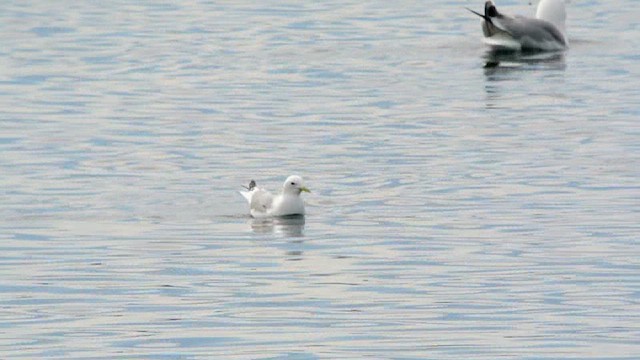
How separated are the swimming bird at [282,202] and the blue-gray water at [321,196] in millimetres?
213

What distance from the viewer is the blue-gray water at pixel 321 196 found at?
18672 millimetres

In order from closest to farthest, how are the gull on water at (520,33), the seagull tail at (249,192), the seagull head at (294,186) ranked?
the seagull head at (294,186) → the seagull tail at (249,192) → the gull on water at (520,33)

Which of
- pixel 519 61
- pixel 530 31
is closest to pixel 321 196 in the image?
pixel 519 61

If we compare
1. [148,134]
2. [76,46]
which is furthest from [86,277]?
[76,46]

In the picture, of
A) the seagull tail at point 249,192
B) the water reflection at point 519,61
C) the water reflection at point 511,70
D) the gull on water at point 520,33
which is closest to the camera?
the seagull tail at point 249,192

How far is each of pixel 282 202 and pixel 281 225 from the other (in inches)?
18.5

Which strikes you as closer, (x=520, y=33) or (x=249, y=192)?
(x=249, y=192)

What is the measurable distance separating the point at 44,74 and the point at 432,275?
63.7 feet

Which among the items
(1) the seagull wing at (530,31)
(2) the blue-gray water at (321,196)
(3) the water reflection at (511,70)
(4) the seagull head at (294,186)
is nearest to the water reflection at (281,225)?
(2) the blue-gray water at (321,196)

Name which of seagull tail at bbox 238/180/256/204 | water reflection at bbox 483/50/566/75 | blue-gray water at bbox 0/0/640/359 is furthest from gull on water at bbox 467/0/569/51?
seagull tail at bbox 238/180/256/204

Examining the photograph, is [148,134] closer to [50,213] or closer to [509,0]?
[50,213]

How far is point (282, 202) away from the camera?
25.2m

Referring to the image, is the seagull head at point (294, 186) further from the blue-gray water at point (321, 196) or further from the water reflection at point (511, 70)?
the water reflection at point (511, 70)

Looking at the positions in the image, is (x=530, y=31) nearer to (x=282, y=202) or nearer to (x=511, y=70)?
(x=511, y=70)
